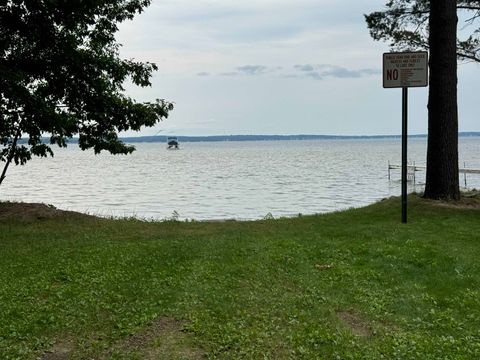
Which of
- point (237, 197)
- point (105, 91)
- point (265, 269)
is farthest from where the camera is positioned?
point (237, 197)

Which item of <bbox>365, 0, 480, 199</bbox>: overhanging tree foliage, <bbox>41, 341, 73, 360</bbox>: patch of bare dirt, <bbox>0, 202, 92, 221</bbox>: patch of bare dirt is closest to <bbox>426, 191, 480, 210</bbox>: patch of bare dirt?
<bbox>365, 0, 480, 199</bbox>: overhanging tree foliage

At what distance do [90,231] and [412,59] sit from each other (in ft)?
22.7

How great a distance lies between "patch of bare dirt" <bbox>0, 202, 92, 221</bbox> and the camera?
12.0 m

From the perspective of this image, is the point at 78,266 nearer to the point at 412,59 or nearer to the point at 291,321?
the point at 291,321

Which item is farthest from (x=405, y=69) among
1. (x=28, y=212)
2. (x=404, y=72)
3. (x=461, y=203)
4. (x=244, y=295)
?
(x=28, y=212)

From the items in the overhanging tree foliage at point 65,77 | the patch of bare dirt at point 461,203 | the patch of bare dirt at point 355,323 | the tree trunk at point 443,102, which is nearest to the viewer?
the patch of bare dirt at point 355,323

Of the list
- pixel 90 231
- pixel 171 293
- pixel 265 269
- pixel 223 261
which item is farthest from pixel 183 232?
pixel 171 293

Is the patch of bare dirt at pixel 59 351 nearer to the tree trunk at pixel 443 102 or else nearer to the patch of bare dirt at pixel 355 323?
the patch of bare dirt at pixel 355 323

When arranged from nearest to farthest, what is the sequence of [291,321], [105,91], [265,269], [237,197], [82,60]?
[291,321], [265,269], [82,60], [105,91], [237,197]

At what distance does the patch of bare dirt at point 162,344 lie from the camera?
4297mm

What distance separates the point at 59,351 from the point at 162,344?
2.72 feet

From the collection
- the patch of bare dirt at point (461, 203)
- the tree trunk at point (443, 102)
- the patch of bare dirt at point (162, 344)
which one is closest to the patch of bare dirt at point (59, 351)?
the patch of bare dirt at point (162, 344)

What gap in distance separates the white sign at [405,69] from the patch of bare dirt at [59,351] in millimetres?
7924

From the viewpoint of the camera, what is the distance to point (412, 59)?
10.3m
